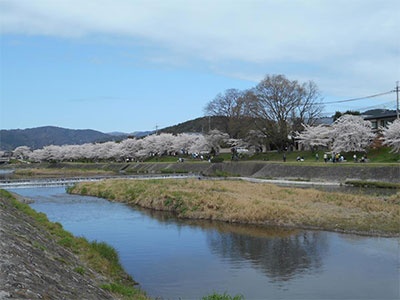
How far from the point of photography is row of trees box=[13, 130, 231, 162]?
84588 millimetres

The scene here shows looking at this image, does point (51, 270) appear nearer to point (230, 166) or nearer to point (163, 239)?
point (163, 239)

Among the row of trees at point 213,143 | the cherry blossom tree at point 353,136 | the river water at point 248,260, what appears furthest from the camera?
the row of trees at point 213,143

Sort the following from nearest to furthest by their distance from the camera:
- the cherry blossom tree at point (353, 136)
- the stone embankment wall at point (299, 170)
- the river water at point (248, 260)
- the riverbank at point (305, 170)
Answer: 1. the river water at point (248, 260)
2. the stone embankment wall at point (299, 170)
3. the riverbank at point (305, 170)
4. the cherry blossom tree at point (353, 136)

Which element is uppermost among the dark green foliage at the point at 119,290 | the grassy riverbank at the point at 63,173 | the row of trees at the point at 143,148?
the row of trees at the point at 143,148

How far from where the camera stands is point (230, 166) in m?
61.5

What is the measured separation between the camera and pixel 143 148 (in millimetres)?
104625

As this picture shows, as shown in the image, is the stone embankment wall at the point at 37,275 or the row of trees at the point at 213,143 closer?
the stone embankment wall at the point at 37,275

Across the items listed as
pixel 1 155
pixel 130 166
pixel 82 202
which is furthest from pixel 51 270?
pixel 1 155

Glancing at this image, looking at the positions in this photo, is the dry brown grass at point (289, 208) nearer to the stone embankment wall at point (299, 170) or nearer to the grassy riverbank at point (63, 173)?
the stone embankment wall at point (299, 170)

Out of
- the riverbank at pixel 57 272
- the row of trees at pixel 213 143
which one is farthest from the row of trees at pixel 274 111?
the riverbank at pixel 57 272

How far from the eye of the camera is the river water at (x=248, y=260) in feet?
38.5

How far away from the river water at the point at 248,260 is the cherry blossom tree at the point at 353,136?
39.2 m

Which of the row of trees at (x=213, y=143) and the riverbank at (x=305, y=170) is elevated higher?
the row of trees at (x=213, y=143)

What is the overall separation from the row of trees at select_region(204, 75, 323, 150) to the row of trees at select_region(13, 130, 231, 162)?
6268mm
